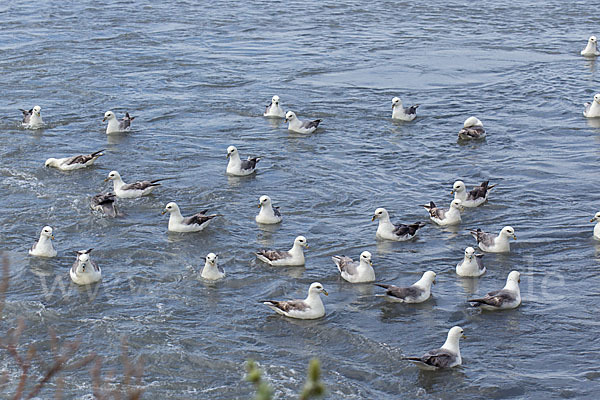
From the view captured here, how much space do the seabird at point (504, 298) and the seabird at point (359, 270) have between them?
1720 mm

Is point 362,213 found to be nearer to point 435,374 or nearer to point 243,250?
point 243,250

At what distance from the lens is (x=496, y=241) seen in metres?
15.2

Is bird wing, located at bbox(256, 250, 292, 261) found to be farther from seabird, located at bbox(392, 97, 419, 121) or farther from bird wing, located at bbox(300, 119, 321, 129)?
seabird, located at bbox(392, 97, 419, 121)

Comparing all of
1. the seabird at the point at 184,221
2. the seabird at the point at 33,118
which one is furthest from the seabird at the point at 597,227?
the seabird at the point at 33,118

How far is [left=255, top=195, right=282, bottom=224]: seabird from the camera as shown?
16300mm

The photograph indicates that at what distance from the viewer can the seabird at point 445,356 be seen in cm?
1158

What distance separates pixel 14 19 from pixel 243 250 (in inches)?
897

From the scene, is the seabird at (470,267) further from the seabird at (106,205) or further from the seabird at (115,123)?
the seabird at (115,123)

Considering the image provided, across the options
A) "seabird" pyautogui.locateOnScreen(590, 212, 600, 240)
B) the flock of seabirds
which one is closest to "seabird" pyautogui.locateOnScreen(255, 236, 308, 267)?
the flock of seabirds

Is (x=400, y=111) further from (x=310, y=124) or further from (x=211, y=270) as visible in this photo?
(x=211, y=270)

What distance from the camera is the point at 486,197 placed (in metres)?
17.6

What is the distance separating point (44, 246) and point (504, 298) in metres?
7.31

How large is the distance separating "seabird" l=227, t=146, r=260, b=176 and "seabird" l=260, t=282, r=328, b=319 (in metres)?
6.36

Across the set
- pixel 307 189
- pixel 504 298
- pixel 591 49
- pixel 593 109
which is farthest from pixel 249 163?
pixel 591 49
